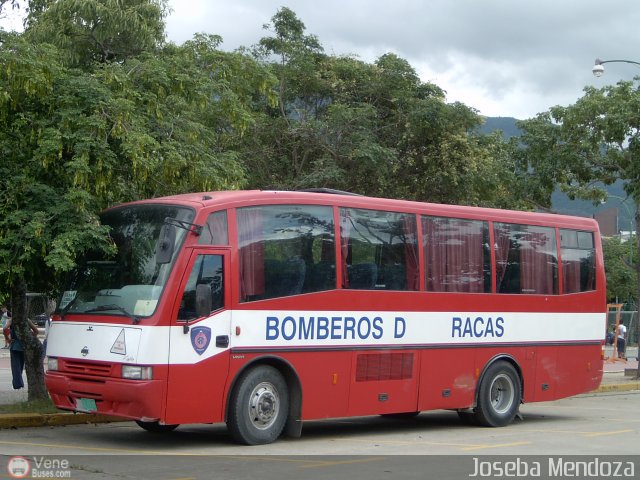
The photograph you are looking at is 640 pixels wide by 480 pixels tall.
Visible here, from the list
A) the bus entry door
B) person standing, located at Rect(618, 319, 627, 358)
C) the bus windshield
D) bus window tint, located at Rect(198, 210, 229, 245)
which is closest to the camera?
the bus entry door

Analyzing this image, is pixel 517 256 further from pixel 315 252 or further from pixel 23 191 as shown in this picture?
pixel 23 191

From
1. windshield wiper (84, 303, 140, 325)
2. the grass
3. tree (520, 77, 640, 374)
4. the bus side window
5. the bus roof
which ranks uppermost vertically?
tree (520, 77, 640, 374)

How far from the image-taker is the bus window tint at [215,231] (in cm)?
1224

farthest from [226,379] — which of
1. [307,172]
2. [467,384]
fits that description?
[307,172]

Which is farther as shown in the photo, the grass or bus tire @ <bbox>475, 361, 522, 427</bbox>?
bus tire @ <bbox>475, 361, 522, 427</bbox>

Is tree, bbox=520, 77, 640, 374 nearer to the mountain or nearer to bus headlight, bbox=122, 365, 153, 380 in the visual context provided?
the mountain

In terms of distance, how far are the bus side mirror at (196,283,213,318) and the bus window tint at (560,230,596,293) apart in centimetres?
752

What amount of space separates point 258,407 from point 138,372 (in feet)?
5.77

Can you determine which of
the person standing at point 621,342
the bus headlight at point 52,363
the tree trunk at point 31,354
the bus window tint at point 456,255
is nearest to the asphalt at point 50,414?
the tree trunk at point 31,354

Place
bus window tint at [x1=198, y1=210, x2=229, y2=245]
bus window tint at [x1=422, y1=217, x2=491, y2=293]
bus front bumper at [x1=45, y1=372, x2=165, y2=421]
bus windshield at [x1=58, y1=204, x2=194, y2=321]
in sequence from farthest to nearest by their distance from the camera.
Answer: bus window tint at [x1=422, y1=217, x2=491, y2=293], bus window tint at [x1=198, y1=210, x2=229, y2=245], bus windshield at [x1=58, y1=204, x2=194, y2=321], bus front bumper at [x1=45, y1=372, x2=165, y2=421]

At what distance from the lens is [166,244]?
1182 centimetres

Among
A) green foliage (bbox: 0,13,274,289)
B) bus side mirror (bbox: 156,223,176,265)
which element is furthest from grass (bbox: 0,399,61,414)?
bus side mirror (bbox: 156,223,176,265)

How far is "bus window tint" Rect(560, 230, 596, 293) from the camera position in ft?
56.1

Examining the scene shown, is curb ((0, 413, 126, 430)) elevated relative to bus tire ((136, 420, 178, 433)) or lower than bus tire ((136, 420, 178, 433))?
elevated
